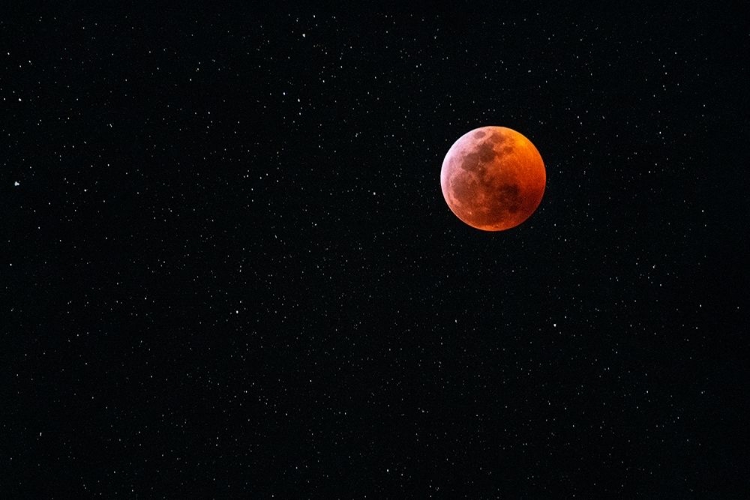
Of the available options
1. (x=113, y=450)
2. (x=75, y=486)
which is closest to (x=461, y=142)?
(x=113, y=450)

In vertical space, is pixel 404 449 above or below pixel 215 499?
above

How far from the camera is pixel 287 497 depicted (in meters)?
2.65

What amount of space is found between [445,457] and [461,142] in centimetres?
143

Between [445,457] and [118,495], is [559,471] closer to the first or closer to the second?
[445,457]

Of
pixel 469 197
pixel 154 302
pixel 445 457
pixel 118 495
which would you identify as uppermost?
pixel 154 302

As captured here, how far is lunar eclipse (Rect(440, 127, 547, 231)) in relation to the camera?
1.68 m

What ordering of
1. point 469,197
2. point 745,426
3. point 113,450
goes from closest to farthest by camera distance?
point 469,197
point 745,426
point 113,450

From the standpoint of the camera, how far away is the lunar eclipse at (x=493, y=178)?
1.68 metres

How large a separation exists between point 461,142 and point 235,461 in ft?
5.31

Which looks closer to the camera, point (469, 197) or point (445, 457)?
point (469, 197)

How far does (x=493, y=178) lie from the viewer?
1.68m

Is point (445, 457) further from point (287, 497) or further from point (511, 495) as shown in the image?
point (287, 497)

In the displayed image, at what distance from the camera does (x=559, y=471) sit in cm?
258

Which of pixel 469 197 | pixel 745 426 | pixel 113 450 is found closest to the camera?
pixel 469 197
